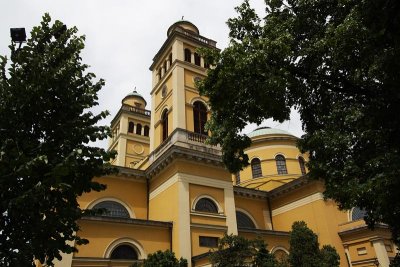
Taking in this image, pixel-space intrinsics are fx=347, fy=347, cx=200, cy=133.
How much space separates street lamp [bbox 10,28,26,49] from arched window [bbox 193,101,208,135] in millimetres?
15240

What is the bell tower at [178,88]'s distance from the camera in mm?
22727

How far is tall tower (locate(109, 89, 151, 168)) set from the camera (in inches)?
1281

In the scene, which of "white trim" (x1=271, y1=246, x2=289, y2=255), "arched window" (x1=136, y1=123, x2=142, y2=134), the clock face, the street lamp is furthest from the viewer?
"arched window" (x1=136, y1=123, x2=142, y2=134)

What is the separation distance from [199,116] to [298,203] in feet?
31.5

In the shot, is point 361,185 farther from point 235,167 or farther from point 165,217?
point 165,217

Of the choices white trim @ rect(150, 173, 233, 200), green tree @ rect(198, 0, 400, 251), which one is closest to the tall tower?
white trim @ rect(150, 173, 233, 200)

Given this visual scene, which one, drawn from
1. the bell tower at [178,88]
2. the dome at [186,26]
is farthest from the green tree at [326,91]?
the dome at [186,26]

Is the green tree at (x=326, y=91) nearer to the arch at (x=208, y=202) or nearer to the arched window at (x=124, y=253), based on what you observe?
the arch at (x=208, y=202)

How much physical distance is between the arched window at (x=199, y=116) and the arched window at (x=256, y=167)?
1087 cm

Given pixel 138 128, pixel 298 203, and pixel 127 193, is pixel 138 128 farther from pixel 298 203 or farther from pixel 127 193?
pixel 298 203

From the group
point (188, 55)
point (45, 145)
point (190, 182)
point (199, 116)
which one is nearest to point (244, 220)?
point (190, 182)

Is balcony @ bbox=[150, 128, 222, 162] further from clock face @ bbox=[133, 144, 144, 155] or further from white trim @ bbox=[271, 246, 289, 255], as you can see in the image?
clock face @ bbox=[133, 144, 144, 155]

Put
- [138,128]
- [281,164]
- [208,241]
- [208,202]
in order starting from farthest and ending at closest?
[138,128] < [281,164] < [208,202] < [208,241]

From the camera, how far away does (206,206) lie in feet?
65.6
